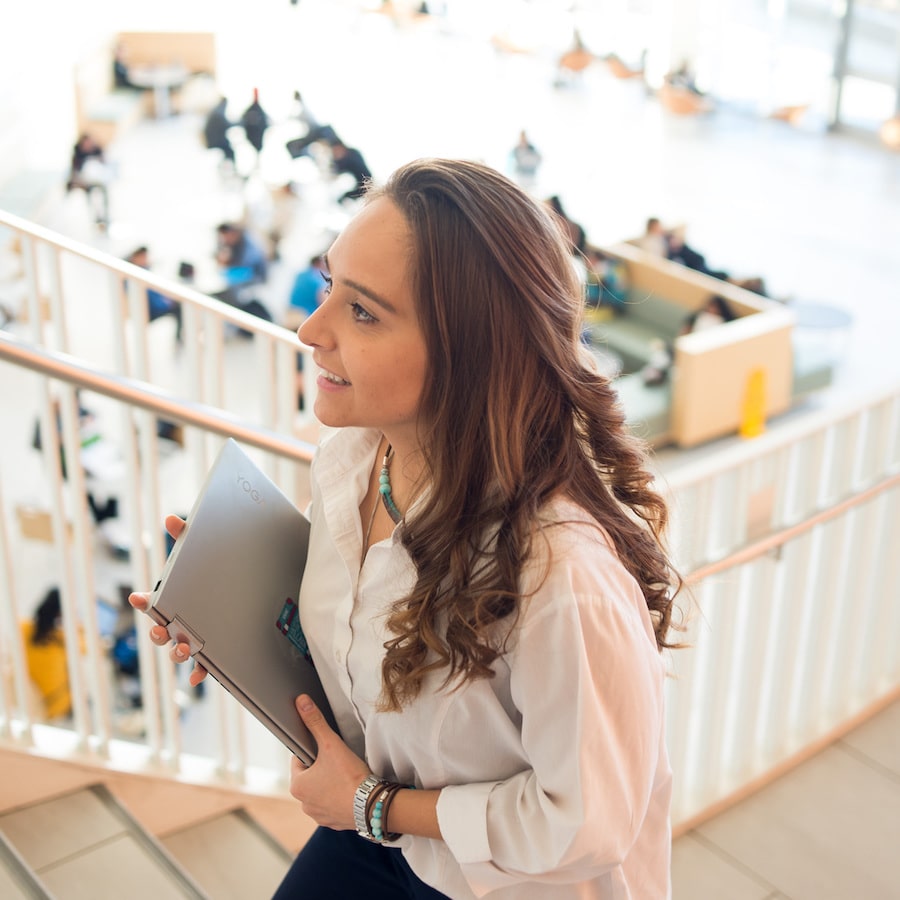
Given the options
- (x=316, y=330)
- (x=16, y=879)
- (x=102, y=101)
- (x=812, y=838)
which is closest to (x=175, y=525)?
(x=316, y=330)

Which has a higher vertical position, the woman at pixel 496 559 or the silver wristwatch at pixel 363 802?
the woman at pixel 496 559

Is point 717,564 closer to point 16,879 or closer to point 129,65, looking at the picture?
point 16,879

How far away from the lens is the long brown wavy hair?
1265 millimetres

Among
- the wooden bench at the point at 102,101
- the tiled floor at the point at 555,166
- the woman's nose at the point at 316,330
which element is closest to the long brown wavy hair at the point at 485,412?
the woman's nose at the point at 316,330

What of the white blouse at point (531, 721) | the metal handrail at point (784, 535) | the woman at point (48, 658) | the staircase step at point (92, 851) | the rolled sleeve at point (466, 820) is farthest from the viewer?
the woman at point (48, 658)

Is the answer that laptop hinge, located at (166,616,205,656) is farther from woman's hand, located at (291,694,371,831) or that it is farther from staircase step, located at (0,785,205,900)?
staircase step, located at (0,785,205,900)

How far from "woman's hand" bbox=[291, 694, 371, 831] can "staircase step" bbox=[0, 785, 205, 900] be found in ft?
3.59

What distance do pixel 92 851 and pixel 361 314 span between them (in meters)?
1.79

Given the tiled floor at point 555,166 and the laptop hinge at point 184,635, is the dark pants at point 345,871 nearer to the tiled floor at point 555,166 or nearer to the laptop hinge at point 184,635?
the laptop hinge at point 184,635

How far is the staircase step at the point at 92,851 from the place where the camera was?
2.54 metres

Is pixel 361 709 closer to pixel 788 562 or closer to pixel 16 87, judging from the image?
pixel 788 562

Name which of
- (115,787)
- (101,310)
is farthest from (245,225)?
(115,787)

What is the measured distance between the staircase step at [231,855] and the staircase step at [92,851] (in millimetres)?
195

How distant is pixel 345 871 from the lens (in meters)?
1.76
